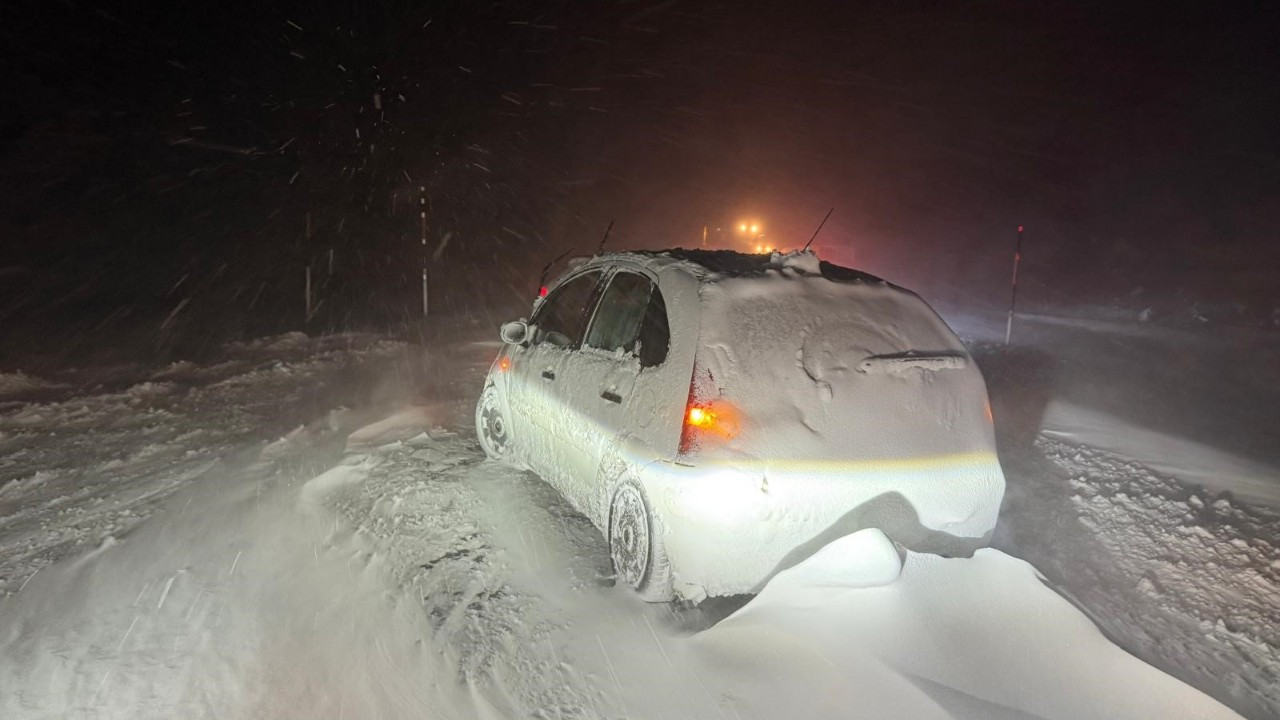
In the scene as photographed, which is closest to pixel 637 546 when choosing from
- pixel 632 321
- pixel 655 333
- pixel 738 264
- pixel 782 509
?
pixel 782 509

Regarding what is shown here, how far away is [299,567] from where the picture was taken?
4.19 meters

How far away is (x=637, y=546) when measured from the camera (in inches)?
151

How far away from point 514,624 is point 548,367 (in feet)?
6.24

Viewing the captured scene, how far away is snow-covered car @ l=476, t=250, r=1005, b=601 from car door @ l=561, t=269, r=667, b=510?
16 mm

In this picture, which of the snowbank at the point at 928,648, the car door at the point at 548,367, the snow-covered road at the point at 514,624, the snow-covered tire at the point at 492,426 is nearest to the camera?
the snowbank at the point at 928,648

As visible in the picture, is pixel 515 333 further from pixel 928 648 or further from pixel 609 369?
pixel 928 648

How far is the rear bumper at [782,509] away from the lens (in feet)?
11.0

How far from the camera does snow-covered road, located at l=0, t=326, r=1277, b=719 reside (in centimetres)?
290

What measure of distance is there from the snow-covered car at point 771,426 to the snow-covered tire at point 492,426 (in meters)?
1.66

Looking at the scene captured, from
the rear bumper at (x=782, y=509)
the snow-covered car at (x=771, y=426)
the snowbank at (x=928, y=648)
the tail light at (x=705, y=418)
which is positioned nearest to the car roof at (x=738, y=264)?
the snow-covered car at (x=771, y=426)

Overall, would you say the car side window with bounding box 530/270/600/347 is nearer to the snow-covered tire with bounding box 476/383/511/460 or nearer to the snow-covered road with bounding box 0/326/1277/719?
the snow-covered tire with bounding box 476/383/511/460

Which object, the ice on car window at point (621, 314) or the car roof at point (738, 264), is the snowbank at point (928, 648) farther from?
the ice on car window at point (621, 314)

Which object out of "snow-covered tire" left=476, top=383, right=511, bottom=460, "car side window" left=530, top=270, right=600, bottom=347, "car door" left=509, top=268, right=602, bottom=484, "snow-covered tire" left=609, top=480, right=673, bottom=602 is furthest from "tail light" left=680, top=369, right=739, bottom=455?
"snow-covered tire" left=476, top=383, right=511, bottom=460

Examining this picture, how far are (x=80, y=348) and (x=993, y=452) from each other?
12.8 m
